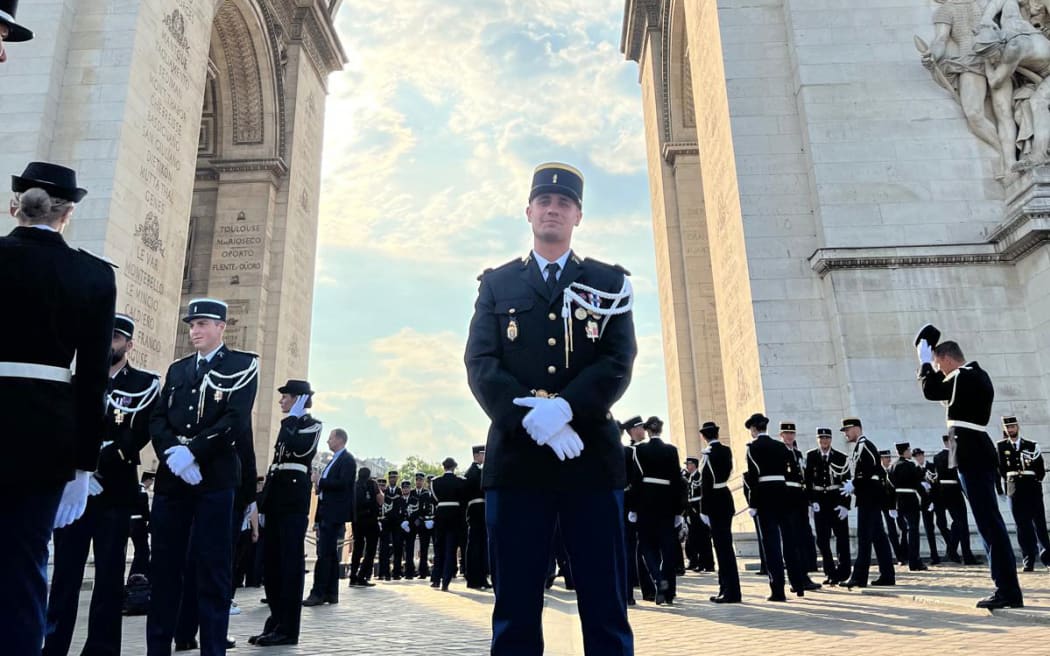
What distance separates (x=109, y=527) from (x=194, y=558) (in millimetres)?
722

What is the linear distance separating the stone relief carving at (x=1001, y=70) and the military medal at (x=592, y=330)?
14718 mm

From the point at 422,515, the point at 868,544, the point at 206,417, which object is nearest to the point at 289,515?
the point at 206,417

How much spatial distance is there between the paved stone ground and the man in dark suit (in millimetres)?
398

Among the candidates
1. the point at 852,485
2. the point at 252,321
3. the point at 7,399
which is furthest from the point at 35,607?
the point at 252,321

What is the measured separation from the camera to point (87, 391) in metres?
3.05

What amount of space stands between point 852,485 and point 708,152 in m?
10.5

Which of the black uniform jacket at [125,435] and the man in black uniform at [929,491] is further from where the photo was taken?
the man in black uniform at [929,491]

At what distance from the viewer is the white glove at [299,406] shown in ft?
24.6

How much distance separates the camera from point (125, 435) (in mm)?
5359

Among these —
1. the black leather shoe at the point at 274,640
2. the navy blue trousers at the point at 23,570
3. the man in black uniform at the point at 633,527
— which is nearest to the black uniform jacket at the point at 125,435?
the black leather shoe at the point at 274,640

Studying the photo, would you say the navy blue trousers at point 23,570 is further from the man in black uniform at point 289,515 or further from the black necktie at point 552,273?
the man in black uniform at point 289,515

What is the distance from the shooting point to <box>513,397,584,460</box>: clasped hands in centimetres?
262

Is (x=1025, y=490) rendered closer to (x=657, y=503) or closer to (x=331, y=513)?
(x=657, y=503)

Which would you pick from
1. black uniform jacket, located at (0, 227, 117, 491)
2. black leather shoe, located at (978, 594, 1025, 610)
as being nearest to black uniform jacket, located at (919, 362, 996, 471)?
black leather shoe, located at (978, 594, 1025, 610)
